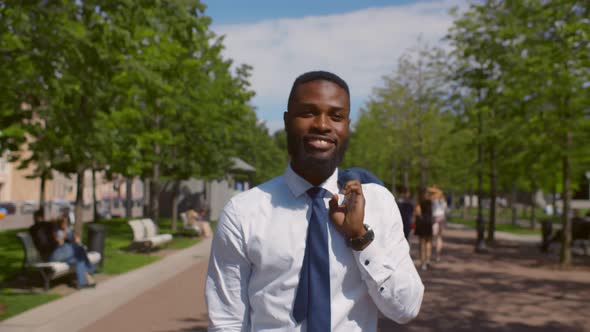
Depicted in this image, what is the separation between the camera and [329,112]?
2.15 m

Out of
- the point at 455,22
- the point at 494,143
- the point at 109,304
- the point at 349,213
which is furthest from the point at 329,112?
the point at 455,22

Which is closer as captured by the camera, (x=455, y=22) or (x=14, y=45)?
(x=14, y=45)

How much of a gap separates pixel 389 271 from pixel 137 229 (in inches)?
660

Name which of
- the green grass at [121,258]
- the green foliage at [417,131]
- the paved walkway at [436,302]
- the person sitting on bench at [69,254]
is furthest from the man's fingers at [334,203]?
the green foliage at [417,131]

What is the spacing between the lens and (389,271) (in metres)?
2.06

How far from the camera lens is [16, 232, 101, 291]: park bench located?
1059 cm

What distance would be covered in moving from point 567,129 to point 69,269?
11162mm

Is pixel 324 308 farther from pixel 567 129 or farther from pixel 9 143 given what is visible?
pixel 9 143

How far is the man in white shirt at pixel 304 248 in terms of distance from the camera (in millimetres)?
2082

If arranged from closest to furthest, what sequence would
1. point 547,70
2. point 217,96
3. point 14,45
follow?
point 14,45 < point 547,70 < point 217,96

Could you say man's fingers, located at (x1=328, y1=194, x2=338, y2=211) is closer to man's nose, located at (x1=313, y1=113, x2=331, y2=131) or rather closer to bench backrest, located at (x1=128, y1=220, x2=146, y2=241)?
man's nose, located at (x1=313, y1=113, x2=331, y2=131)

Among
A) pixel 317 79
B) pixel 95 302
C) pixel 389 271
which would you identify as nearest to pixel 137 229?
pixel 95 302

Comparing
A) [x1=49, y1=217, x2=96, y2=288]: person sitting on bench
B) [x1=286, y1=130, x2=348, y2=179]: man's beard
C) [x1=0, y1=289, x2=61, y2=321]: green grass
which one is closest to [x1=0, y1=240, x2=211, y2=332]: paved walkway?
[x1=0, y1=289, x2=61, y2=321]: green grass

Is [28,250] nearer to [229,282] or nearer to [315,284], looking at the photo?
[229,282]
